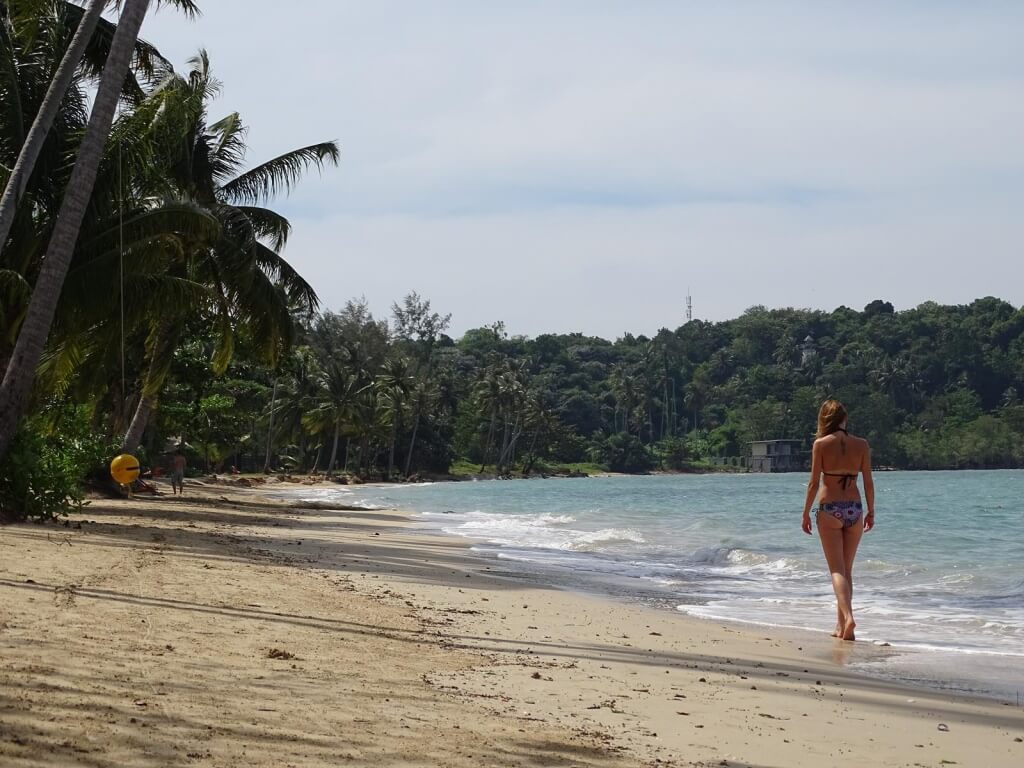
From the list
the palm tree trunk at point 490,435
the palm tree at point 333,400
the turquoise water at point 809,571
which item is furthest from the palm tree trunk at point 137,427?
the palm tree trunk at point 490,435

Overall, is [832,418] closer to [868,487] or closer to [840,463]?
[840,463]

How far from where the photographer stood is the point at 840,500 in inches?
329

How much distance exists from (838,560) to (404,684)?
4309mm

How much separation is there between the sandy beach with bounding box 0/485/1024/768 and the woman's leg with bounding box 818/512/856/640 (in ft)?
1.05

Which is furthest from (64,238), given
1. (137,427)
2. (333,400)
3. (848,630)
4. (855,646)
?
(333,400)

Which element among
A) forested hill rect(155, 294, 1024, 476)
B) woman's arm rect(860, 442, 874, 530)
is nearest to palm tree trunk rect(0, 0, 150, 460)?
woman's arm rect(860, 442, 874, 530)

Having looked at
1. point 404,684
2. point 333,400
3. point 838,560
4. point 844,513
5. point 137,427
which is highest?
point 333,400

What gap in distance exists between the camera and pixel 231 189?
77.5 ft

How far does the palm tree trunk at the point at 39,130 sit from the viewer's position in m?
12.2

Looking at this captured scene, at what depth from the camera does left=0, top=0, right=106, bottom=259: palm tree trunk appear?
12.2m

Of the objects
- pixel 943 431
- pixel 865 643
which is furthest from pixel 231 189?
pixel 943 431

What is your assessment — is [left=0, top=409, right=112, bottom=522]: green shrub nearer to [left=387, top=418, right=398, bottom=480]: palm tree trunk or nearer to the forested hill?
the forested hill

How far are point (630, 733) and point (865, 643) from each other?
4312mm

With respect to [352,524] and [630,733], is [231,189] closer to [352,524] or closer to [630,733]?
[352,524]
